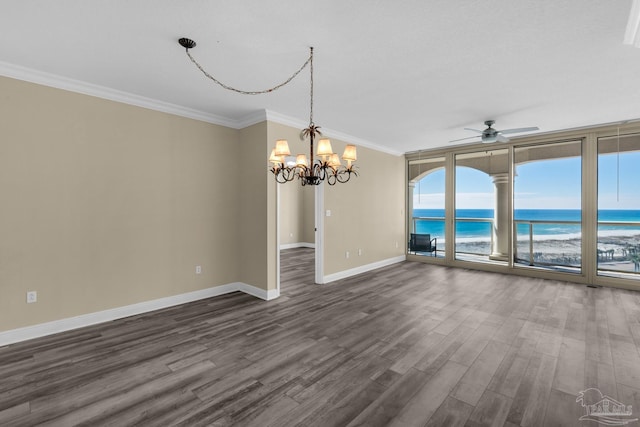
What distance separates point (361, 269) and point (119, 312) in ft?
13.9

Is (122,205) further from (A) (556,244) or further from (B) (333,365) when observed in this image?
(A) (556,244)

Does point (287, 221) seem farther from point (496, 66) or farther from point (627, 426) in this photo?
point (627, 426)

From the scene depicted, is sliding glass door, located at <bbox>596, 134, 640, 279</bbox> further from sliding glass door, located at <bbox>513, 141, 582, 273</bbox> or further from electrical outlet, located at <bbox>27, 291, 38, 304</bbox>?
electrical outlet, located at <bbox>27, 291, 38, 304</bbox>

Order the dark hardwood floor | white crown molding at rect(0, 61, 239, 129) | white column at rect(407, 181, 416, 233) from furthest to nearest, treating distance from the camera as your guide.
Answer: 1. white column at rect(407, 181, 416, 233)
2. white crown molding at rect(0, 61, 239, 129)
3. the dark hardwood floor

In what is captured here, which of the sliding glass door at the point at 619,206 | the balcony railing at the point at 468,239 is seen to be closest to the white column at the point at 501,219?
the balcony railing at the point at 468,239

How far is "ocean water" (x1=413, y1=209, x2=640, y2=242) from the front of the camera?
504cm

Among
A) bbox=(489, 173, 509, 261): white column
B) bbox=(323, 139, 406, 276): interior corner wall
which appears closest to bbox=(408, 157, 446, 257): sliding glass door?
bbox=(323, 139, 406, 276): interior corner wall

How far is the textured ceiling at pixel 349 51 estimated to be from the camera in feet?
6.81

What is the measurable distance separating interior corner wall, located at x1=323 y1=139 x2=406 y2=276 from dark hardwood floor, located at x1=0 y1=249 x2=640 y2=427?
154 cm

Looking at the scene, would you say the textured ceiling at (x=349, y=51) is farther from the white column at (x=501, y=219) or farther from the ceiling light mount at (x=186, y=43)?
the white column at (x=501, y=219)

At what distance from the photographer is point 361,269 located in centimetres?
605

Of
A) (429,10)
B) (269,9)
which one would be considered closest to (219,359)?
(269,9)

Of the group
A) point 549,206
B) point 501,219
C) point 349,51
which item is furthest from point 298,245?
point 349,51

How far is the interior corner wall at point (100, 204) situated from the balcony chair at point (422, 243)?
4.78 meters
